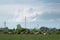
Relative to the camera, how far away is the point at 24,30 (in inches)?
2275

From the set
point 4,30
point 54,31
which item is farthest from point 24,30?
point 54,31

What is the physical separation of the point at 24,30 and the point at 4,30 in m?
5.83

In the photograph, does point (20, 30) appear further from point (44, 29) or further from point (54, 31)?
point (54, 31)

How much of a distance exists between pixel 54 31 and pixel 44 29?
4621 millimetres

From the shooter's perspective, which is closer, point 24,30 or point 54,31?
point 54,31

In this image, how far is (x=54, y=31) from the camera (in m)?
51.8

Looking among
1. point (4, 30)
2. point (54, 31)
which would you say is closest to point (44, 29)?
point (54, 31)

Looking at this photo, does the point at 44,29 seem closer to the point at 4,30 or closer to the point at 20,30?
the point at 20,30

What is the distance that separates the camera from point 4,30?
5822cm

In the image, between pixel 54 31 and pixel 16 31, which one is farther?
pixel 16 31

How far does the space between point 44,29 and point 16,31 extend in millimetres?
7905

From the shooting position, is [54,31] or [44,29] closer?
[54,31]

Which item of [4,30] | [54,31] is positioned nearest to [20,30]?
[4,30]

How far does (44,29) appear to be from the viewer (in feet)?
183
